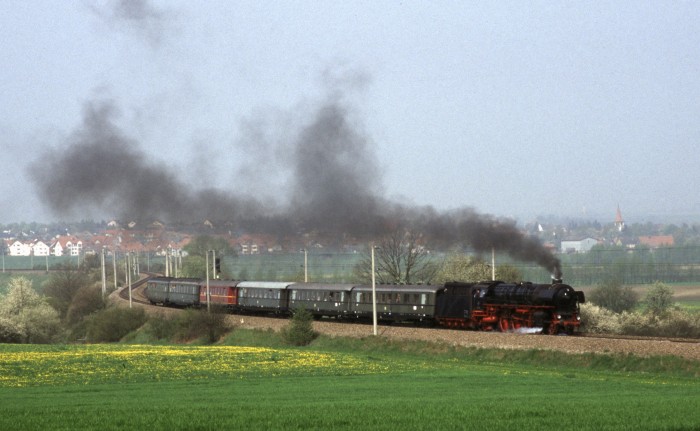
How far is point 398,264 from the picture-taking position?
92.4 metres

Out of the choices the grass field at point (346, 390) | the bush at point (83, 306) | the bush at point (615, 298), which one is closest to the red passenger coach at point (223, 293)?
the bush at point (83, 306)

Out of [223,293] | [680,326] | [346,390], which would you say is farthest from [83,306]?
[346,390]

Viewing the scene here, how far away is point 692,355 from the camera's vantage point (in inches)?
1415

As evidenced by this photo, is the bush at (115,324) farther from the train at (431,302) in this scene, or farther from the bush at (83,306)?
the bush at (83,306)

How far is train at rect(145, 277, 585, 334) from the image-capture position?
4559 cm

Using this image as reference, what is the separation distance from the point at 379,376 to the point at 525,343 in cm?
1014

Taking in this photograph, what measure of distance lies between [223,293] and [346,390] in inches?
1882

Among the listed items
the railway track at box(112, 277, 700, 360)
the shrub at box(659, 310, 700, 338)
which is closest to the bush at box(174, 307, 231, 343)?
the railway track at box(112, 277, 700, 360)

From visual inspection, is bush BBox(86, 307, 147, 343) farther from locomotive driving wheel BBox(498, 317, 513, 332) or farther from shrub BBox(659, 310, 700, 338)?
shrub BBox(659, 310, 700, 338)

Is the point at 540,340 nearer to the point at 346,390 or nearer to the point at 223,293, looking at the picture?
the point at 346,390

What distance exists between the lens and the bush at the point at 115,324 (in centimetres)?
7594

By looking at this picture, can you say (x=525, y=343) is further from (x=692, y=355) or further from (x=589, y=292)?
(x=589, y=292)

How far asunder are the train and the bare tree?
14.7m

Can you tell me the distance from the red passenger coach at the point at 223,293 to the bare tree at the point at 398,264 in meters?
14.0
